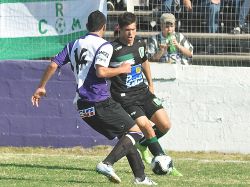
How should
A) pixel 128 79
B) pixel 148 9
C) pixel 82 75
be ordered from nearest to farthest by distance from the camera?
pixel 82 75
pixel 128 79
pixel 148 9

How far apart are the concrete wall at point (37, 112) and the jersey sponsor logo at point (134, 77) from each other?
105 inches

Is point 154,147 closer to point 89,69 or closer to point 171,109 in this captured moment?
point 89,69

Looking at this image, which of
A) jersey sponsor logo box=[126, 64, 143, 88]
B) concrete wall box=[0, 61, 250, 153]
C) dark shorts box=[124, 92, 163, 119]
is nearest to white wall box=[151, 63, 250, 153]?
concrete wall box=[0, 61, 250, 153]

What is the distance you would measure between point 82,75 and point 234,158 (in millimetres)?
4188

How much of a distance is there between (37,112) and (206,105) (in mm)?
2737

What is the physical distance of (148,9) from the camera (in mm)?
14227

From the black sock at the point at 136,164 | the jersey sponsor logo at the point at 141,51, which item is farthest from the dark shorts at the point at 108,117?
the jersey sponsor logo at the point at 141,51

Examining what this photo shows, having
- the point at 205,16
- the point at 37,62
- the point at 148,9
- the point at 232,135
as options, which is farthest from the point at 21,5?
the point at 232,135

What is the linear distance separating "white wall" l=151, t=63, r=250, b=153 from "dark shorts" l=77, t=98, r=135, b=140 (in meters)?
3.81

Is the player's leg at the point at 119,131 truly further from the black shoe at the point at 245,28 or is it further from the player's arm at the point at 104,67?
the black shoe at the point at 245,28

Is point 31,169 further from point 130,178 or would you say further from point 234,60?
point 234,60

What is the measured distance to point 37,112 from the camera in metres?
13.8

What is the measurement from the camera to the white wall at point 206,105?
13.3m

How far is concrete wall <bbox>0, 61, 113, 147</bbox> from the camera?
13.6 m
